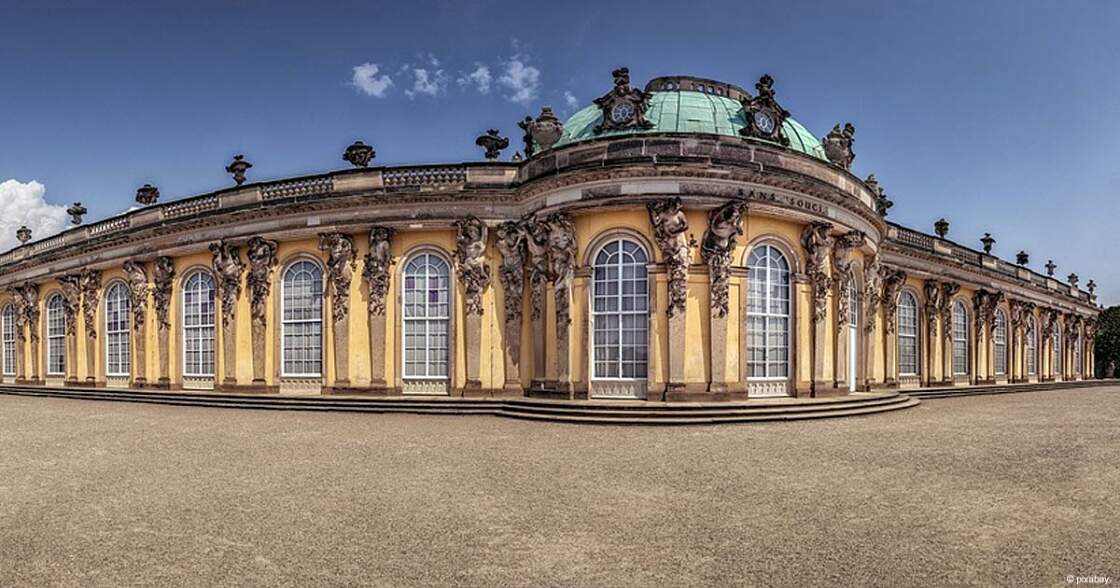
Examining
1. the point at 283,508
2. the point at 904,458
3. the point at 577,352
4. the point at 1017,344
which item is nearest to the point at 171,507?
the point at 283,508

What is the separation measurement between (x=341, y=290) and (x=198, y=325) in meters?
7.17

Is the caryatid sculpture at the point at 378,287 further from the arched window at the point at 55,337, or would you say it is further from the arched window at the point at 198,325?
the arched window at the point at 55,337

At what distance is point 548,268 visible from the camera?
63.9 ft

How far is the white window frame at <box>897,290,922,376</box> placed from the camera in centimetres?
3027

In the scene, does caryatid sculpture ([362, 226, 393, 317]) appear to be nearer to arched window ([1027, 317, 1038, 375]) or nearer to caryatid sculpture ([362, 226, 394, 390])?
caryatid sculpture ([362, 226, 394, 390])

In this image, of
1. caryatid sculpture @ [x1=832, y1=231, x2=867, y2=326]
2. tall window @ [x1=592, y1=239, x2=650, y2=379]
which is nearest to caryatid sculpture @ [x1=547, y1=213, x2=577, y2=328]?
tall window @ [x1=592, y1=239, x2=650, y2=379]

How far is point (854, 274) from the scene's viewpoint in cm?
2269

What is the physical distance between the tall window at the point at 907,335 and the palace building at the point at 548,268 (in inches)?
148

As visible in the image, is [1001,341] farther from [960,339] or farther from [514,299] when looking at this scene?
[514,299]

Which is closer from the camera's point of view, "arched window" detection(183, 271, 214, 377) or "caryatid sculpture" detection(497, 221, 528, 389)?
"caryatid sculpture" detection(497, 221, 528, 389)

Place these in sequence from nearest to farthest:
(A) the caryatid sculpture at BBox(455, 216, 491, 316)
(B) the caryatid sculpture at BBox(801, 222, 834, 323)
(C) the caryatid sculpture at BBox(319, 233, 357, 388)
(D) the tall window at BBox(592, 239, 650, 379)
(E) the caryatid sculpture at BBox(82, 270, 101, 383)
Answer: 1. (D) the tall window at BBox(592, 239, 650, 379)
2. (B) the caryatid sculpture at BBox(801, 222, 834, 323)
3. (A) the caryatid sculpture at BBox(455, 216, 491, 316)
4. (C) the caryatid sculpture at BBox(319, 233, 357, 388)
5. (E) the caryatid sculpture at BBox(82, 270, 101, 383)

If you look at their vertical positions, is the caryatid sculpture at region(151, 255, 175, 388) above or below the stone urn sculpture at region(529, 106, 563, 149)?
below

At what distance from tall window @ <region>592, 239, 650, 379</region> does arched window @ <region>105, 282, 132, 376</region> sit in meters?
20.3

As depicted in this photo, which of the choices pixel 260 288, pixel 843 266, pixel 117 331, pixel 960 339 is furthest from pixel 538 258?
pixel 960 339
